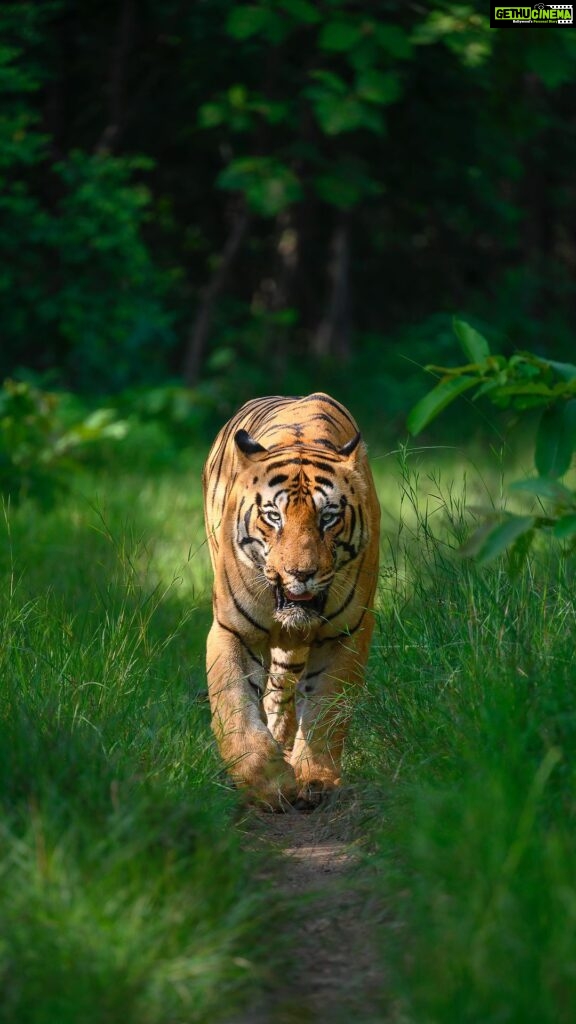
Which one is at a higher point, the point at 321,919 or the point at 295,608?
the point at 295,608

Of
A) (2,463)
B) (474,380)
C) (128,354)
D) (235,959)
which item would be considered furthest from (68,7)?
(235,959)

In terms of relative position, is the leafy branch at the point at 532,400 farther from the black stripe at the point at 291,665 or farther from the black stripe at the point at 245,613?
the black stripe at the point at 291,665

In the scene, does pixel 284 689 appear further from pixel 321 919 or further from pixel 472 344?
pixel 472 344

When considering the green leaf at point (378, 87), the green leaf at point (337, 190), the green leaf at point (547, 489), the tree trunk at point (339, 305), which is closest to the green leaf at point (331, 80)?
the green leaf at point (378, 87)

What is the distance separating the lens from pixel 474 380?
321 cm

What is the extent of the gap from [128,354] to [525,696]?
8.88 m

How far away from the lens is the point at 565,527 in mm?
2932

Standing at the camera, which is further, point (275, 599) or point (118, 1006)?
point (275, 599)

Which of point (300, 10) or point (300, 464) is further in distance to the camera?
point (300, 10)

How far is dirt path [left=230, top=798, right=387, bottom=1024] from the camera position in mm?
2727

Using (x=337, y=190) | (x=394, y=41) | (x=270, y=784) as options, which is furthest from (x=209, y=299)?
(x=270, y=784)

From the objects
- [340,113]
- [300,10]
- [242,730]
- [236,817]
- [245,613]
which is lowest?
[236,817]

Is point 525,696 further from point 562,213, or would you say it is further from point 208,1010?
point 562,213

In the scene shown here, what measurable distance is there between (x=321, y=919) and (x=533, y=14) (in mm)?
6802
